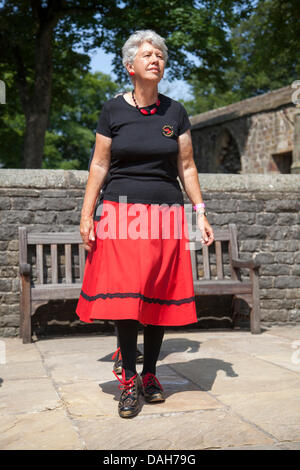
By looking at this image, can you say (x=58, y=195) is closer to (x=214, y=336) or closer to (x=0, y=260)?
(x=0, y=260)

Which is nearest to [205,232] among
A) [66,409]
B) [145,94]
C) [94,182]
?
[94,182]

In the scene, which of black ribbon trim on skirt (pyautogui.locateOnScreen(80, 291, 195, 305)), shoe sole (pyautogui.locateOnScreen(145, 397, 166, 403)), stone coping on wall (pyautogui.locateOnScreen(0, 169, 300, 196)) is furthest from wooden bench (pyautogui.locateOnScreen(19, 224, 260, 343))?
shoe sole (pyautogui.locateOnScreen(145, 397, 166, 403))

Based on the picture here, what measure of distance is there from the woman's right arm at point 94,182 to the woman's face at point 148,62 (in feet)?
1.31

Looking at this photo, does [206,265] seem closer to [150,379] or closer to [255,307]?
[255,307]

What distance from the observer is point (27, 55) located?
17359 mm

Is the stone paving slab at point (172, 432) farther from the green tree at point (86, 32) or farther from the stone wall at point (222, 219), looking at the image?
the green tree at point (86, 32)

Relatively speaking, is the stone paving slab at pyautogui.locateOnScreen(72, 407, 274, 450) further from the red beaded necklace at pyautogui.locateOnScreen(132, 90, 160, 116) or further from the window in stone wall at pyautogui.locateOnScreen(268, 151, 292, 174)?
the window in stone wall at pyautogui.locateOnScreen(268, 151, 292, 174)

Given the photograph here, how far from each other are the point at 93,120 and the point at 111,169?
37778 mm

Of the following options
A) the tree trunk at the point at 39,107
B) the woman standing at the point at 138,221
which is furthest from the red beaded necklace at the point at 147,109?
the tree trunk at the point at 39,107

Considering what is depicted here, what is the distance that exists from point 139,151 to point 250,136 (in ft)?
51.9

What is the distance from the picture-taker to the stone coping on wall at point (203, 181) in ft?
19.1

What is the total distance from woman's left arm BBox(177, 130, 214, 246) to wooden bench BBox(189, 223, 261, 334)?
2299 millimetres

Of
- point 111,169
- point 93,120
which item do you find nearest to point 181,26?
point 111,169

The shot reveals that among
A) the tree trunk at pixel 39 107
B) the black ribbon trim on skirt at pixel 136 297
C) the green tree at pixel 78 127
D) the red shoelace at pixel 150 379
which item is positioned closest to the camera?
the black ribbon trim on skirt at pixel 136 297
